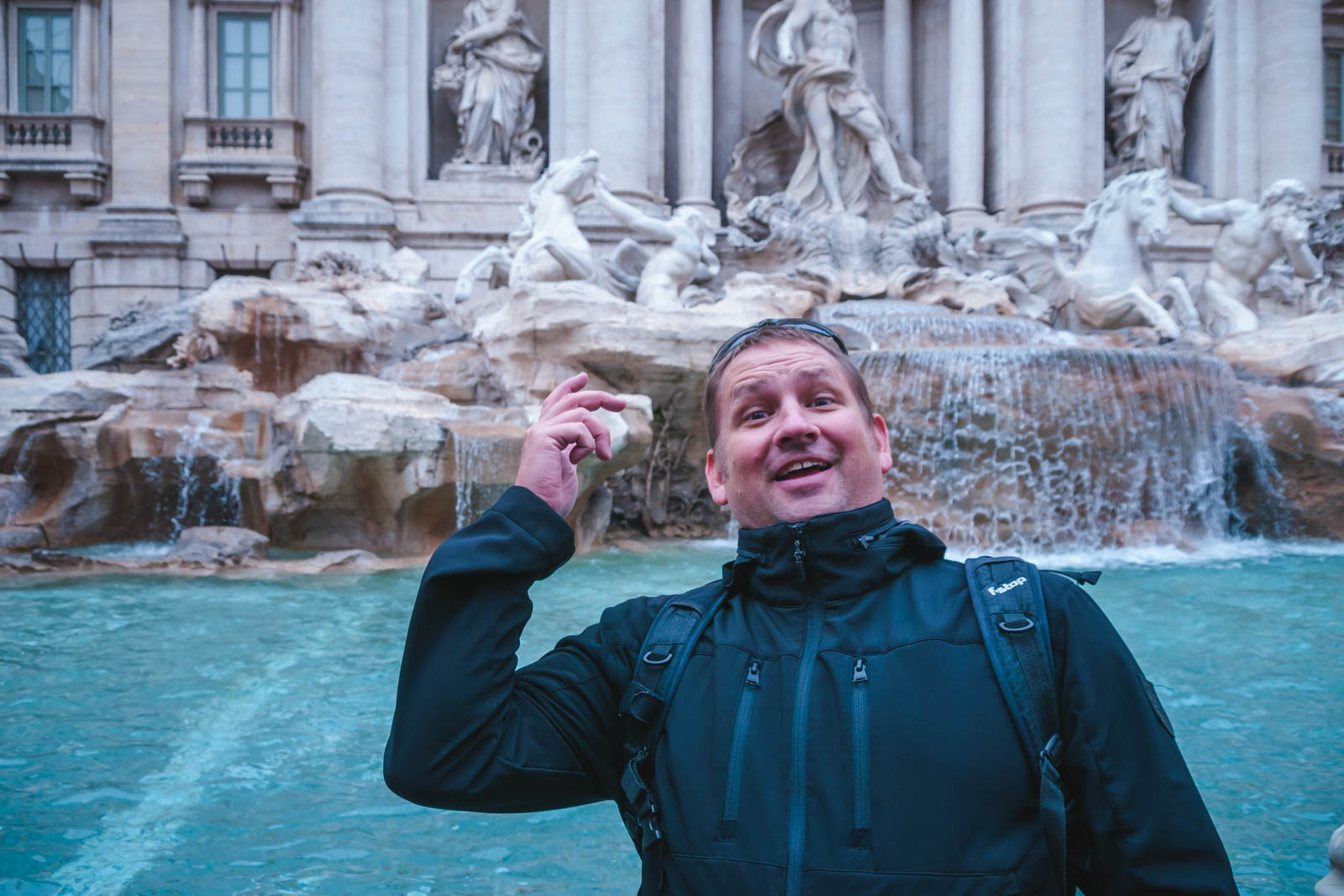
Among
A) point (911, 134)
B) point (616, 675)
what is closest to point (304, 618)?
point (616, 675)

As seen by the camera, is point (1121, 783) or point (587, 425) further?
point (587, 425)

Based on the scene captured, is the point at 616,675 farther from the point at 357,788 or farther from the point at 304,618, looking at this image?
the point at 304,618

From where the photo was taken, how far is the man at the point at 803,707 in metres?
0.94

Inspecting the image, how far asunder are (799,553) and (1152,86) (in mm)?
14519

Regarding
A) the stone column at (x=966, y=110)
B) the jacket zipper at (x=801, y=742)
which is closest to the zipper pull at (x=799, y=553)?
the jacket zipper at (x=801, y=742)

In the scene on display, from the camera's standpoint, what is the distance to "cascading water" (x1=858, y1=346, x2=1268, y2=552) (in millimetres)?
7156

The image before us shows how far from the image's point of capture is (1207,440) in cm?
739

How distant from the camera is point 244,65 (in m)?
13.0

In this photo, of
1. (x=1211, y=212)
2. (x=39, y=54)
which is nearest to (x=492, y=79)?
(x=39, y=54)

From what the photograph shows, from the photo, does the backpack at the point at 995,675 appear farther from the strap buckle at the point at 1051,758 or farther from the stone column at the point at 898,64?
the stone column at the point at 898,64

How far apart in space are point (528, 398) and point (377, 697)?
13.5 ft

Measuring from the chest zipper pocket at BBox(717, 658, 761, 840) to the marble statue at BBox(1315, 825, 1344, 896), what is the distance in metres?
0.79

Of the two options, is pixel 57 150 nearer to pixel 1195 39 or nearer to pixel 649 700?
pixel 649 700

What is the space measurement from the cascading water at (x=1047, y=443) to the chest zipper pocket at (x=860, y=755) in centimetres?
623
